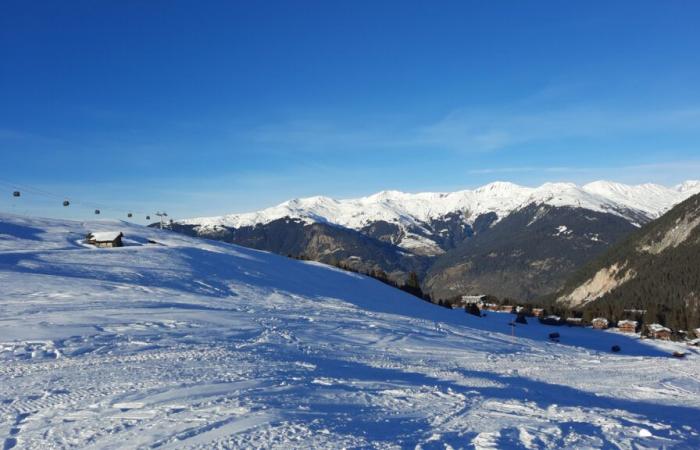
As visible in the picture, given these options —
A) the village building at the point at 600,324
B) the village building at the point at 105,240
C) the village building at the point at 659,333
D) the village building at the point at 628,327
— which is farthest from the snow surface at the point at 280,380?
the village building at the point at 600,324

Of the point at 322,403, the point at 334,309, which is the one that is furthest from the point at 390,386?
the point at 334,309

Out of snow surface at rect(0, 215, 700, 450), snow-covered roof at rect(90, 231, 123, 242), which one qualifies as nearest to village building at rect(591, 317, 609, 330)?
snow surface at rect(0, 215, 700, 450)

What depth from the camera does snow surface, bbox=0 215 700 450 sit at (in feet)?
35.5

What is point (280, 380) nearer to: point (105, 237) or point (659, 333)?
point (105, 237)

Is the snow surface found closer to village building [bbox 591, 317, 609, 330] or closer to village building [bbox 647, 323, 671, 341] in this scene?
village building [bbox 647, 323, 671, 341]

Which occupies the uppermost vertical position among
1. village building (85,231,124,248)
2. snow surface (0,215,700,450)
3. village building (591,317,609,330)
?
village building (85,231,124,248)

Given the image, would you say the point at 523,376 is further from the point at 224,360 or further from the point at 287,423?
the point at 287,423

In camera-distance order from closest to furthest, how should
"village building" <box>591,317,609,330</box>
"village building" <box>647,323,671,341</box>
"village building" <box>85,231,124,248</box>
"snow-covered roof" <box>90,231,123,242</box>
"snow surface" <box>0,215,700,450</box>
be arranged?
1. "snow surface" <box>0,215,700,450</box>
2. "village building" <box>85,231,124,248</box>
3. "snow-covered roof" <box>90,231,123,242</box>
4. "village building" <box>647,323,671,341</box>
5. "village building" <box>591,317,609,330</box>

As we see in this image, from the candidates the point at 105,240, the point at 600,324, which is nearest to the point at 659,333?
the point at 600,324

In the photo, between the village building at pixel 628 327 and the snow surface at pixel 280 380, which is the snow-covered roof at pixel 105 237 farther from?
the village building at pixel 628 327

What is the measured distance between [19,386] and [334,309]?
2669cm

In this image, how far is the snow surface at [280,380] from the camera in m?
10.8

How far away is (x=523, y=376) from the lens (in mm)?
21562

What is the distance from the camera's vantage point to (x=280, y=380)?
15305 mm
